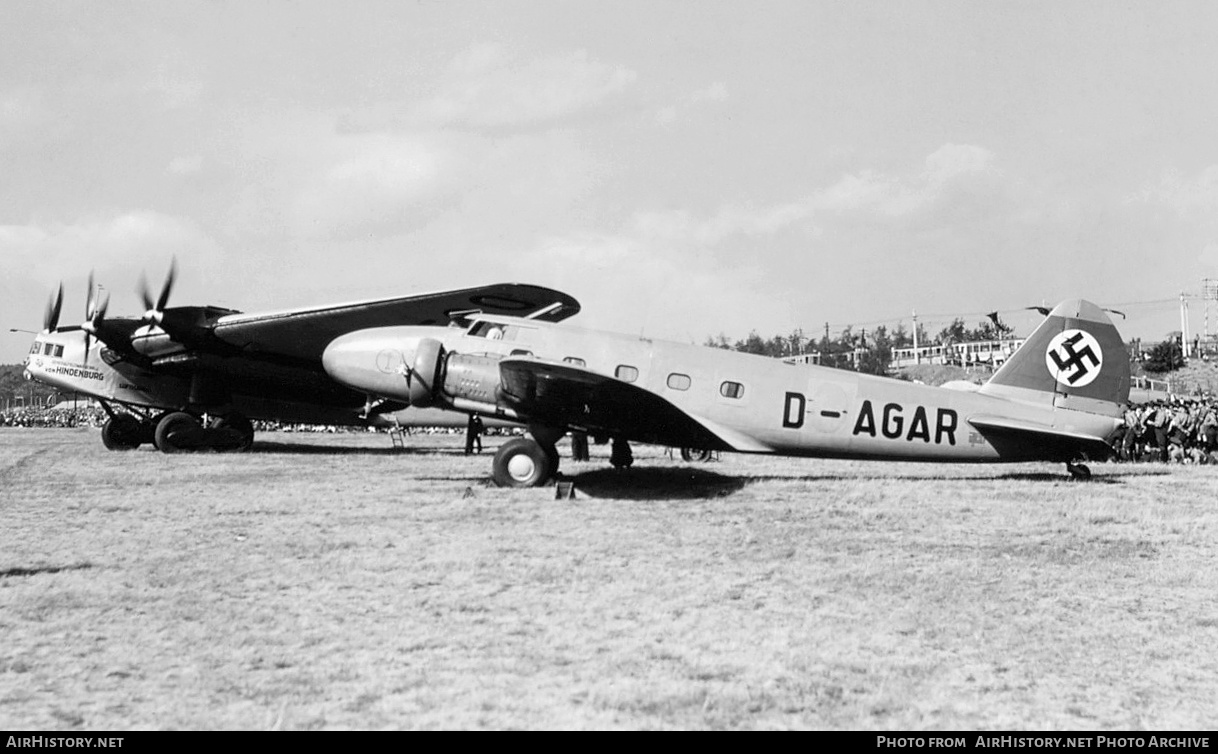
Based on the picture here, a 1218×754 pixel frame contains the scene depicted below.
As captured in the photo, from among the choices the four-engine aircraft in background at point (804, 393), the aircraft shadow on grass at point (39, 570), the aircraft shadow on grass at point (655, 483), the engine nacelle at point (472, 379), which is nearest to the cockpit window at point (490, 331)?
the four-engine aircraft in background at point (804, 393)

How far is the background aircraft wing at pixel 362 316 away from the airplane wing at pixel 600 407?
13.0 feet

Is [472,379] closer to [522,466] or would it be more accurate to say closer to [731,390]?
[522,466]

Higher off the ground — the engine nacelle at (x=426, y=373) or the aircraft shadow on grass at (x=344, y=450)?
the engine nacelle at (x=426, y=373)

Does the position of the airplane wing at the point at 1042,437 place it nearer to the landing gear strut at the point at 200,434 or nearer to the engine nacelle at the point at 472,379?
the engine nacelle at the point at 472,379

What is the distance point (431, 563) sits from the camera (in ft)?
24.2

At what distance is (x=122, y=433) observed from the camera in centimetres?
2223

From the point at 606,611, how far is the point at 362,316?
14206 mm

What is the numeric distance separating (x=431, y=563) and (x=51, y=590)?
2652mm

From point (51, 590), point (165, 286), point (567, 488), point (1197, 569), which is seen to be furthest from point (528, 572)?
point (165, 286)

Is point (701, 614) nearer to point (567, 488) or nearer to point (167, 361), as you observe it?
point (567, 488)

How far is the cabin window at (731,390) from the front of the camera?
13.5 m

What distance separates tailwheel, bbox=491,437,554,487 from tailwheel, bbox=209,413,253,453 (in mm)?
11411

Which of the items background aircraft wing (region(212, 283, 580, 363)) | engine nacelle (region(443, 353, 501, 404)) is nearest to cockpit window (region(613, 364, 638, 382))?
engine nacelle (region(443, 353, 501, 404))

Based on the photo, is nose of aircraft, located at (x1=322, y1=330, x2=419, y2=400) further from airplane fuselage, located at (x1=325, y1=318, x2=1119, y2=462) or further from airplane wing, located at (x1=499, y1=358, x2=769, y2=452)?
airplane wing, located at (x1=499, y1=358, x2=769, y2=452)
